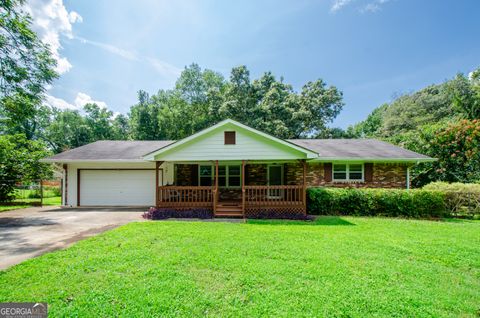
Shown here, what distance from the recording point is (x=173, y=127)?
28.3 metres

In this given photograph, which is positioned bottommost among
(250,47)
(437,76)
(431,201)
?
(431,201)

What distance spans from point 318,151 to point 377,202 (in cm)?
459

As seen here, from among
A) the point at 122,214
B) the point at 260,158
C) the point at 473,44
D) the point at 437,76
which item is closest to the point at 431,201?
the point at 260,158

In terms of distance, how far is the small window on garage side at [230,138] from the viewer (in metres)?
10.2

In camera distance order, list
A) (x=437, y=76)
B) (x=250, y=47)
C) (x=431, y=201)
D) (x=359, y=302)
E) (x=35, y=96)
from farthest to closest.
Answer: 1. (x=437, y=76)
2. (x=250, y=47)
3. (x=35, y=96)
4. (x=431, y=201)
5. (x=359, y=302)

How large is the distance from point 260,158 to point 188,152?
3.57 metres

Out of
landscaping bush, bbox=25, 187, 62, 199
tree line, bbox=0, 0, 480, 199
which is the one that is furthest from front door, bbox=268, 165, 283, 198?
landscaping bush, bbox=25, 187, 62, 199

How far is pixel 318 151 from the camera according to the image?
1356cm

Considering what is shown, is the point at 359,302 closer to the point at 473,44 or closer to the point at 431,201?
the point at 431,201

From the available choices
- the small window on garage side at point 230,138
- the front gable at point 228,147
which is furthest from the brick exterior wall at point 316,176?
the small window on garage side at point 230,138

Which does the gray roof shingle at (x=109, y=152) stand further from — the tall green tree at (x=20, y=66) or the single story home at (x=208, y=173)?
the tall green tree at (x=20, y=66)

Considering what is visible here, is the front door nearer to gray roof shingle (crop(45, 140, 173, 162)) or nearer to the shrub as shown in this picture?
the shrub

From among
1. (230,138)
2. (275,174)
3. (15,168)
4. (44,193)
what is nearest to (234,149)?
(230,138)

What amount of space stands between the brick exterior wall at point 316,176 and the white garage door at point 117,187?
7.73ft
